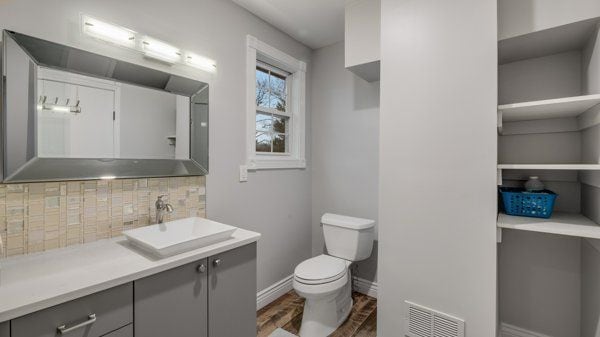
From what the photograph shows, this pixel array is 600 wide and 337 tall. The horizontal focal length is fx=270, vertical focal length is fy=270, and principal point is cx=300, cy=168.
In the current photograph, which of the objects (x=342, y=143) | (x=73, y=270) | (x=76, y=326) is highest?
(x=342, y=143)

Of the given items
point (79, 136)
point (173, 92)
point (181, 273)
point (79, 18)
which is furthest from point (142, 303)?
point (79, 18)

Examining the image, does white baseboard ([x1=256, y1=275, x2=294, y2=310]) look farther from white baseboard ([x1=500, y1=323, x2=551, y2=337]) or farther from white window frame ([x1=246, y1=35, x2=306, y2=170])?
white baseboard ([x1=500, y1=323, x2=551, y2=337])

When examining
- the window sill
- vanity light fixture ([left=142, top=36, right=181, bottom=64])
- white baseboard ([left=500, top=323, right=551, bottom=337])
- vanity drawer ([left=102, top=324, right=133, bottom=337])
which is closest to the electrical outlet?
the window sill

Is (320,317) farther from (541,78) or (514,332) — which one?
(541,78)

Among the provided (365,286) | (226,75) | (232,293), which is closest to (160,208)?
(232,293)

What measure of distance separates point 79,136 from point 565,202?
2881 millimetres

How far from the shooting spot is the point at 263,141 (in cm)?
264

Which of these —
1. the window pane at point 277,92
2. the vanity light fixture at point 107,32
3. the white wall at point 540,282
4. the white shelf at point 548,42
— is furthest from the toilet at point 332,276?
the vanity light fixture at point 107,32

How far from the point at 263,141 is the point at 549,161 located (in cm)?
218

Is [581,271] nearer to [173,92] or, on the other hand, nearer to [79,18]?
[173,92]

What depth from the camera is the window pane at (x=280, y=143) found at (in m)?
2.77

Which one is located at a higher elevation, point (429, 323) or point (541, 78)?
point (541, 78)

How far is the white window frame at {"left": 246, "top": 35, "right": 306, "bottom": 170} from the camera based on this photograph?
2.28 meters

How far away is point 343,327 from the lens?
212 centimetres
